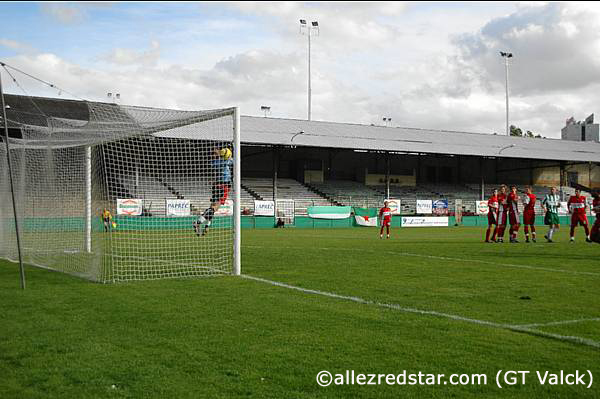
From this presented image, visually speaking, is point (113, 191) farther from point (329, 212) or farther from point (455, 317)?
point (329, 212)

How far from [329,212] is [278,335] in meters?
37.5

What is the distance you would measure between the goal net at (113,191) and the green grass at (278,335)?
1999mm

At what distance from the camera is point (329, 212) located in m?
43.4

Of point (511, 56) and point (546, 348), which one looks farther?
point (511, 56)

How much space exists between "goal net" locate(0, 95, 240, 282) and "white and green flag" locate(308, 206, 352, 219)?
80.5ft

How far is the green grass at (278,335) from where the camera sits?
445cm

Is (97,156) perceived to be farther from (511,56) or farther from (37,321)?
(511,56)

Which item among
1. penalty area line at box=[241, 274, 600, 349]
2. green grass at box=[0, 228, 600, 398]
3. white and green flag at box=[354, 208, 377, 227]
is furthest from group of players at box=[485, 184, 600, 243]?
white and green flag at box=[354, 208, 377, 227]

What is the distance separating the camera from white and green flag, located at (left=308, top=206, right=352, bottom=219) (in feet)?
141

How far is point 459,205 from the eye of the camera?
48.5 metres

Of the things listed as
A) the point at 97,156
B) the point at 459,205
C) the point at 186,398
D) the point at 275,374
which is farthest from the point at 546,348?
the point at 459,205

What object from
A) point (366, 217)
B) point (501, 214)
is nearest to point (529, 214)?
point (501, 214)

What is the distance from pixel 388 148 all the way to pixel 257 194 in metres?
11.1

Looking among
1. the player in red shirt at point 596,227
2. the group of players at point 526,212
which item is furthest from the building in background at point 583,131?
the player in red shirt at point 596,227
